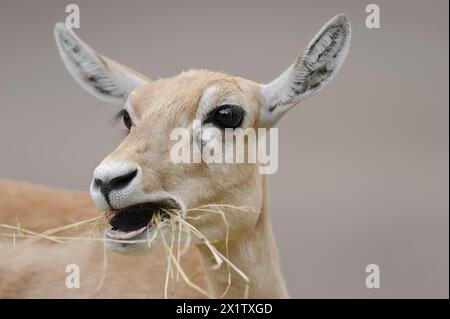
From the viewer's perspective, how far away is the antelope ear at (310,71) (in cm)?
228

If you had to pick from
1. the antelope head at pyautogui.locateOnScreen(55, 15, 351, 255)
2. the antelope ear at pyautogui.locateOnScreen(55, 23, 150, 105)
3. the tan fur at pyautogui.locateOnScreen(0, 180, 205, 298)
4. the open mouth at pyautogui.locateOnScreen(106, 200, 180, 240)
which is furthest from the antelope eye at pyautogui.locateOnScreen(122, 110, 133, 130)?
the tan fur at pyautogui.locateOnScreen(0, 180, 205, 298)

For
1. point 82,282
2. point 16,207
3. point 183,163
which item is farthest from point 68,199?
point 183,163

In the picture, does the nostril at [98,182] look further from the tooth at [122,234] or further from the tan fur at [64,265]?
the tan fur at [64,265]

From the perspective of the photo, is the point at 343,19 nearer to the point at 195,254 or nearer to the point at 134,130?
the point at 134,130

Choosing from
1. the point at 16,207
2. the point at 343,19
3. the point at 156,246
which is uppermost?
the point at 343,19

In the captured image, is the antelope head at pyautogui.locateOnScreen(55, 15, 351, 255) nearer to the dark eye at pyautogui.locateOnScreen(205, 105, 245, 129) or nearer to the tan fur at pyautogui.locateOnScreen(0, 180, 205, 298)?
the dark eye at pyautogui.locateOnScreen(205, 105, 245, 129)

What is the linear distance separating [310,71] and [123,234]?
992 millimetres

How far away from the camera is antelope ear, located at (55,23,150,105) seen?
2605mm

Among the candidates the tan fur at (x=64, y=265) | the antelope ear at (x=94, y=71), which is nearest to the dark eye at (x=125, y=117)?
the antelope ear at (x=94, y=71)

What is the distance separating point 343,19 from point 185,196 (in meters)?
0.92

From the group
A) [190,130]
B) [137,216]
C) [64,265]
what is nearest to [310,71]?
[190,130]

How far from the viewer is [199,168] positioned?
2.10 m

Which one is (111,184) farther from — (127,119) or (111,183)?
(127,119)

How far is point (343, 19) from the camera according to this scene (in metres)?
2.26
